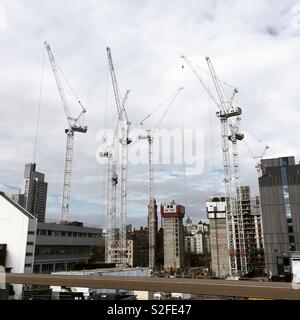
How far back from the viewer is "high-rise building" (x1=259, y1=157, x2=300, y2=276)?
37.2 m

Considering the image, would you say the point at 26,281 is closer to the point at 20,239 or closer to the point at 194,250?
the point at 20,239

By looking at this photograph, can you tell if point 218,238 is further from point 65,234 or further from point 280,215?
point 65,234

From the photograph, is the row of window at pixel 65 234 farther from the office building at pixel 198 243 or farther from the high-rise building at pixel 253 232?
the office building at pixel 198 243

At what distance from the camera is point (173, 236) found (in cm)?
7344

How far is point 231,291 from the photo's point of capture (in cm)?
274

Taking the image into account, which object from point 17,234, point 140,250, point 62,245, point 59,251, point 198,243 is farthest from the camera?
point 198,243

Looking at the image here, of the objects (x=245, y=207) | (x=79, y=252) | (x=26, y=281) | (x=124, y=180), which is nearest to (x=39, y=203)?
(x=124, y=180)

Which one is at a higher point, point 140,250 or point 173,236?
point 173,236

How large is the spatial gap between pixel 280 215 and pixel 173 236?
37834mm

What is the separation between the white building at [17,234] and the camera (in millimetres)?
26156

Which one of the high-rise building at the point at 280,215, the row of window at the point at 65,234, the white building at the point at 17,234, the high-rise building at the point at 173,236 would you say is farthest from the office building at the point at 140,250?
the white building at the point at 17,234

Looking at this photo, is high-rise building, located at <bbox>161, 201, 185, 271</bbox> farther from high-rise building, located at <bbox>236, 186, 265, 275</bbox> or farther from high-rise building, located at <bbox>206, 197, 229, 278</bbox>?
high-rise building, located at <bbox>236, 186, 265, 275</bbox>

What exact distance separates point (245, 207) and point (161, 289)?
7207 cm

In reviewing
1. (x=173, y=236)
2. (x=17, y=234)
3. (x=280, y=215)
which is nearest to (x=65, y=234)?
(x=17, y=234)
